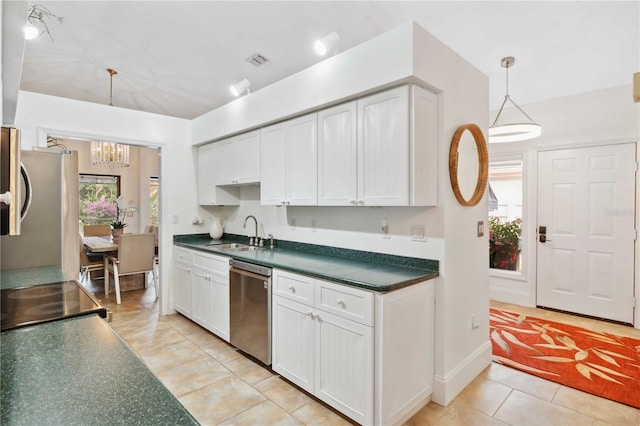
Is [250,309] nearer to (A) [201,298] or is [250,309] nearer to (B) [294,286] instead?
(B) [294,286]

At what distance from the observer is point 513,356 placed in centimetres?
303

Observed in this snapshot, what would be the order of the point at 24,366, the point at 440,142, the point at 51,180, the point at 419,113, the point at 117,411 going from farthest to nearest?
the point at 51,180 → the point at 440,142 → the point at 419,113 → the point at 24,366 → the point at 117,411

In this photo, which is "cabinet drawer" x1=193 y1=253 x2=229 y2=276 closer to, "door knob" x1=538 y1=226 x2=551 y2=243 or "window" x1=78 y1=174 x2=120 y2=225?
"door knob" x1=538 y1=226 x2=551 y2=243

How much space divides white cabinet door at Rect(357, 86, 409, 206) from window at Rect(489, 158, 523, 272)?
3.17 m

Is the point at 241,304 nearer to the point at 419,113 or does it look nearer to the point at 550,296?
the point at 419,113

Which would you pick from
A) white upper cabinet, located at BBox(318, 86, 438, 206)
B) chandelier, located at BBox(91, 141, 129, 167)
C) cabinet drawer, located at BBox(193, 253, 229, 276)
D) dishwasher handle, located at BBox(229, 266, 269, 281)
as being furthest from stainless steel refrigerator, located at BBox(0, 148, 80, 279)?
chandelier, located at BBox(91, 141, 129, 167)

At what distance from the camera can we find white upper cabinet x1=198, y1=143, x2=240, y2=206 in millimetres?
4117

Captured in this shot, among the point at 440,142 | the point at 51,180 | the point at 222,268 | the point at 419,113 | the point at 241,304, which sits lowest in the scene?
the point at 241,304

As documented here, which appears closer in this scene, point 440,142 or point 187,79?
point 440,142

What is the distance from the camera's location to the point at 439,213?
2.37 metres

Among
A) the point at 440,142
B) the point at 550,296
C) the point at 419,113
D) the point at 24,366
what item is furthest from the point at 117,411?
the point at 550,296

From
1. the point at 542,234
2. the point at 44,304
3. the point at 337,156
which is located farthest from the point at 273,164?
the point at 542,234

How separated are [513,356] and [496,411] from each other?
0.97 metres

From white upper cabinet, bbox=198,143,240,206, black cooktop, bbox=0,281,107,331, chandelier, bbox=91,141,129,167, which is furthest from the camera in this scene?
chandelier, bbox=91,141,129,167
